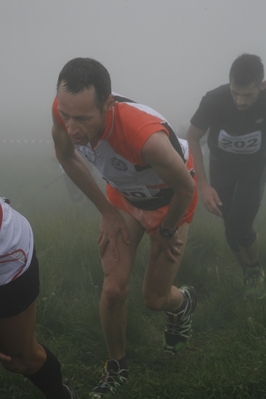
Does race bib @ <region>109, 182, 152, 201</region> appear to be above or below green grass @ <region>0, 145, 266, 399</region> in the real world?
above

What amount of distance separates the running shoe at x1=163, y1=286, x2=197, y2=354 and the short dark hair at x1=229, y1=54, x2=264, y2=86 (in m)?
1.97

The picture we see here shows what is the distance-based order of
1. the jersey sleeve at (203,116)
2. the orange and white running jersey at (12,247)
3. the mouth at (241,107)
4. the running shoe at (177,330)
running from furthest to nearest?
1. the jersey sleeve at (203,116)
2. the mouth at (241,107)
3. the running shoe at (177,330)
4. the orange and white running jersey at (12,247)

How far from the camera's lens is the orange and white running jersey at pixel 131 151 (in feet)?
8.64

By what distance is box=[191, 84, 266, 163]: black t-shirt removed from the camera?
14.0 ft

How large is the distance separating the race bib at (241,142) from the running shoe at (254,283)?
1.10 meters

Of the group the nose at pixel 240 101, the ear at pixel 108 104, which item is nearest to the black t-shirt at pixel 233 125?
the nose at pixel 240 101

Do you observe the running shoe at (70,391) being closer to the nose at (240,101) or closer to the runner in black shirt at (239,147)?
the runner in black shirt at (239,147)

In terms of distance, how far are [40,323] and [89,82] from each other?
1.96 m

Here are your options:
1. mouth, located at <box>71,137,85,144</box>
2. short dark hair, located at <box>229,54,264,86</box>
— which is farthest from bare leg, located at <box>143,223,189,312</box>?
short dark hair, located at <box>229,54,264,86</box>

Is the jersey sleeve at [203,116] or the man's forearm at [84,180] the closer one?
the man's forearm at [84,180]

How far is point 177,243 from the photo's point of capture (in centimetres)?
310

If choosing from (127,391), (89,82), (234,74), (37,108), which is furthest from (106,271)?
(37,108)

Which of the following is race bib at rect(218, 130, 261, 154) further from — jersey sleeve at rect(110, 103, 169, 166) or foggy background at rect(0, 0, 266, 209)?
foggy background at rect(0, 0, 266, 209)

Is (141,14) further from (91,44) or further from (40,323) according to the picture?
(40,323)
